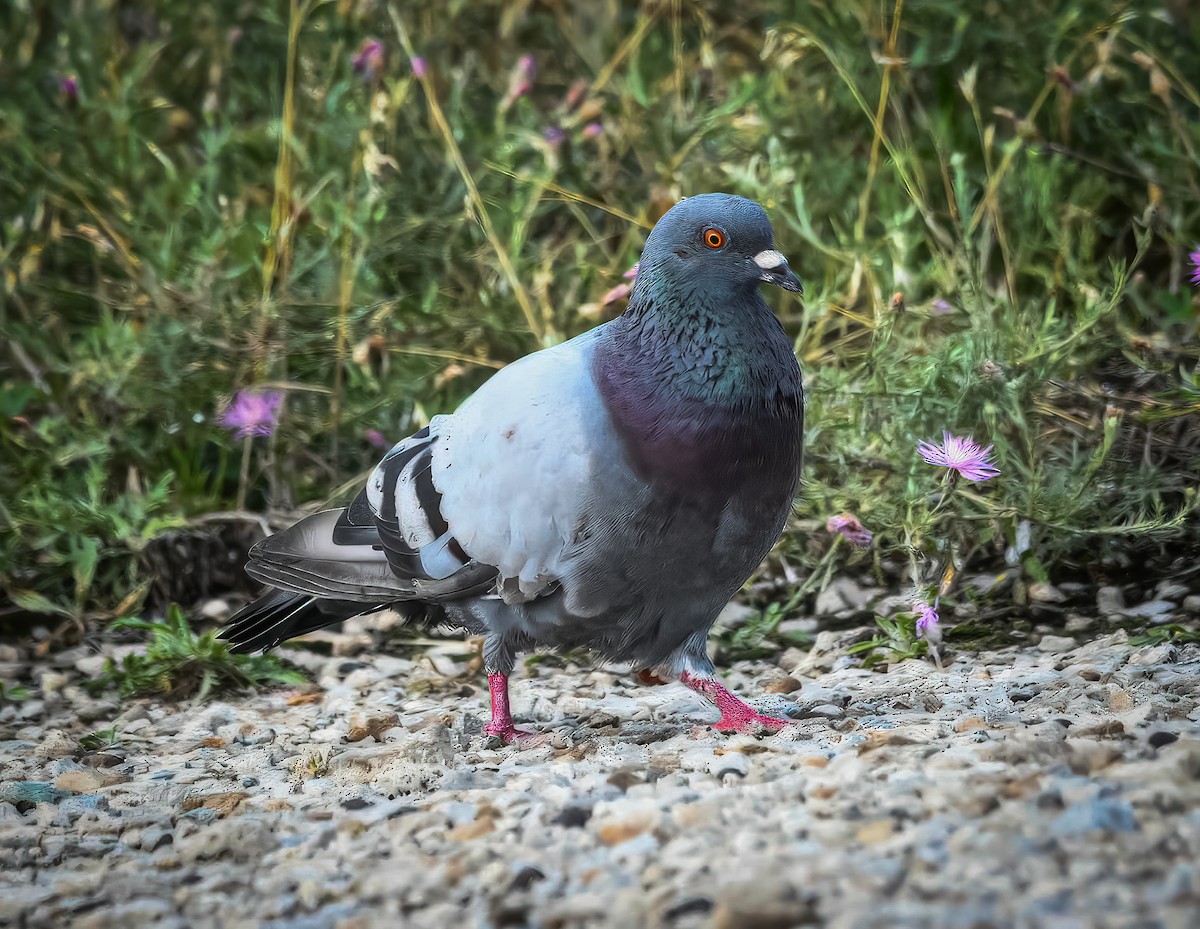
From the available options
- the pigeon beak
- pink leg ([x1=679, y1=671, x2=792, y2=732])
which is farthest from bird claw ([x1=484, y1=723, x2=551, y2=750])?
the pigeon beak

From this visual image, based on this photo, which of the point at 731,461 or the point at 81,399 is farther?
the point at 81,399

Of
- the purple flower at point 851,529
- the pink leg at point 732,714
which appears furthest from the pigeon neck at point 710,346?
the pink leg at point 732,714

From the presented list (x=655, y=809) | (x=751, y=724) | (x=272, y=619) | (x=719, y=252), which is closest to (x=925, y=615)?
(x=751, y=724)

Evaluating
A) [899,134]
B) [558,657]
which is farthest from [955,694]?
[899,134]

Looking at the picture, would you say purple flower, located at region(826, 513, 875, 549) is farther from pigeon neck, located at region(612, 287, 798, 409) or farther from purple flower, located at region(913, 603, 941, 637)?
pigeon neck, located at region(612, 287, 798, 409)

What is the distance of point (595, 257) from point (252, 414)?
150cm

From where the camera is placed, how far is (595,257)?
5312 mm

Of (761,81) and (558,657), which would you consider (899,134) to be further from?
(558,657)

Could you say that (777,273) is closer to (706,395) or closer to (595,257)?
(706,395)

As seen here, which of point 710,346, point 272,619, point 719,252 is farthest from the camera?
point 272,619

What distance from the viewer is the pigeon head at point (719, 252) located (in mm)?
Answer: 3254

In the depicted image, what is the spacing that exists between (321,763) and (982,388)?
2.01 metres


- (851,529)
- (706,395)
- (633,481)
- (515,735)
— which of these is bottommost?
(515,735)

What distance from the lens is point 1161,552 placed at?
4.05 meters
